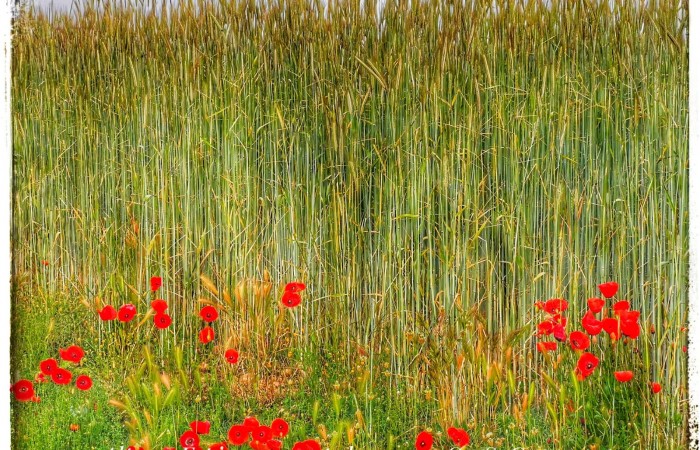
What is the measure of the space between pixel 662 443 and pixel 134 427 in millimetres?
1530

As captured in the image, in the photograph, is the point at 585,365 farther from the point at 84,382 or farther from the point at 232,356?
the point at 84,382

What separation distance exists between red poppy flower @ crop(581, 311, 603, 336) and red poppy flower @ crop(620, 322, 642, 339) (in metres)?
0.06

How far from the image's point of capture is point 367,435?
185 cm

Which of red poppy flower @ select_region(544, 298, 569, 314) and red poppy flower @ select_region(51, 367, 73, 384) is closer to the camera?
red poppy flower @ select_region(544, 298, 569, 314)

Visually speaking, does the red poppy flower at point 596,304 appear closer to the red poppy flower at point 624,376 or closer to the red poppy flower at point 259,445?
the red poppy flower at point 624,376

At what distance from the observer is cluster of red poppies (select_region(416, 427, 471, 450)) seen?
182 cm

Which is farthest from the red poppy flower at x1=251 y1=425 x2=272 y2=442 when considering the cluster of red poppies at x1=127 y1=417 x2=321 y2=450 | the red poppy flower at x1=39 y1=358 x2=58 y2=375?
the red poppy flower at x1=39 y1=358 x2=58 y2=375

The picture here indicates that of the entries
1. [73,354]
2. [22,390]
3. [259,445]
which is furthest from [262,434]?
[22,390]

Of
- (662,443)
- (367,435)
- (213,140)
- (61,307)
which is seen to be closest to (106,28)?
(213,140)

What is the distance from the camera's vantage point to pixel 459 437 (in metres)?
1.82

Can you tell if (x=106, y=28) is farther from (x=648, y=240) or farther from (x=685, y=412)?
(x=685, y=412)

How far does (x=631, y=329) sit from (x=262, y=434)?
1.09 metres

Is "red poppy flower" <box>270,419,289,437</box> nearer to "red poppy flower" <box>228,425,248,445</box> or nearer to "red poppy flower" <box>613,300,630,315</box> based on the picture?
"red poppy flower" <box>228,425,248,445</box>

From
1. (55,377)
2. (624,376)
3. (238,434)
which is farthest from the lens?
(55,377)
